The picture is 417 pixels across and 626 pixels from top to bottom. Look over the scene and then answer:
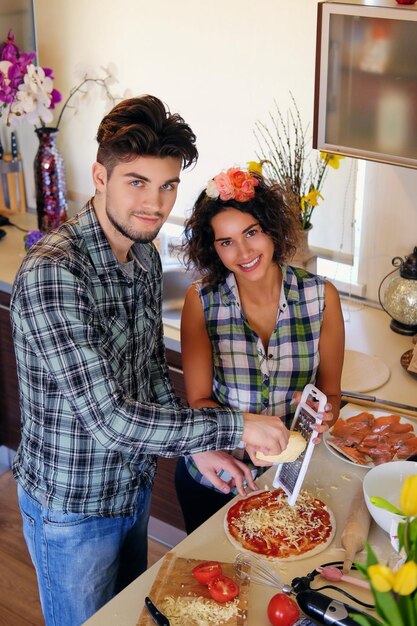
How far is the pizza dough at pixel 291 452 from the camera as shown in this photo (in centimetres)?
169

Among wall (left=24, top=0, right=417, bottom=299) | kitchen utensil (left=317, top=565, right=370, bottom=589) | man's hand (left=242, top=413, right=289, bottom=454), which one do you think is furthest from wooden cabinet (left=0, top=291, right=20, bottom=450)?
kitchen utensil (left=317, top=565, right=370, bottom=589)

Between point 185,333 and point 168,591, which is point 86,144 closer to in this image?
point 185,333

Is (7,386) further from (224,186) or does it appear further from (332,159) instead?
(224,186)

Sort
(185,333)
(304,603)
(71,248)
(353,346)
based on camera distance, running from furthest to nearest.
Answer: (353,346), (185,333), (71,248), (304,603)

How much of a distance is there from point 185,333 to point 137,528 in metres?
0.47

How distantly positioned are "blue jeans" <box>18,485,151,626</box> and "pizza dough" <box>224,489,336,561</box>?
0.26 metres

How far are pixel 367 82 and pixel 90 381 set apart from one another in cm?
96

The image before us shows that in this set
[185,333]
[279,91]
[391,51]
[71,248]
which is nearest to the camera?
[71,248]

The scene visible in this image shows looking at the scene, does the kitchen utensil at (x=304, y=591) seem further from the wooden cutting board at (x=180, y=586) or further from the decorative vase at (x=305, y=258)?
the decorative vase at (x=305, y=258)

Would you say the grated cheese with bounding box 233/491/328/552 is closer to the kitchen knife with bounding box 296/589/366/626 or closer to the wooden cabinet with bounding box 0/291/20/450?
the kitchen knife with bounding box 296/589/366/626

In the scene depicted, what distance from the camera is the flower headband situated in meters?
1.89

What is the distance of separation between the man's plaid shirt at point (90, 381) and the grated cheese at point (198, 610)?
0.91 ft

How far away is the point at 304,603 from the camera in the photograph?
4.78 ft

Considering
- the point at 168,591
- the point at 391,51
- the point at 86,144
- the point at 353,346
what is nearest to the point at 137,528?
the point at 168,591
